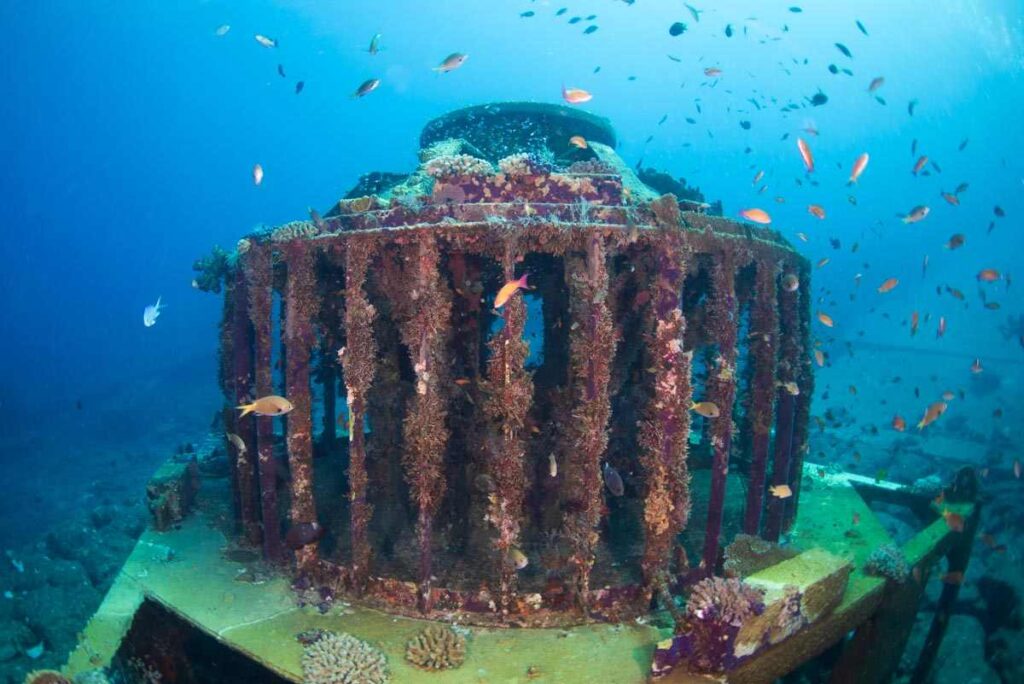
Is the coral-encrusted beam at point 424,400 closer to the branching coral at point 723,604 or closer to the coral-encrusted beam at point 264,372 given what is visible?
the coral-encrusted beam at point 264,372

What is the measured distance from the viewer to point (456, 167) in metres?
6.68

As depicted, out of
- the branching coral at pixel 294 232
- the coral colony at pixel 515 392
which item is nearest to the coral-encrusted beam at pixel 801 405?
the coral colony at pixel 515 392

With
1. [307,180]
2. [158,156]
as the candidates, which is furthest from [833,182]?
[158,156]

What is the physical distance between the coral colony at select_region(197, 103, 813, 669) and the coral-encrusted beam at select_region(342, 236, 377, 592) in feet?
0.08

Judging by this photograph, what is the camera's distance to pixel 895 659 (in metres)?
6.47

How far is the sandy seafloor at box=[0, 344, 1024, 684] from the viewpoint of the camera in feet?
31.8

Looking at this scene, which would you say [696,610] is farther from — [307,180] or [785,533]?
[307,180]

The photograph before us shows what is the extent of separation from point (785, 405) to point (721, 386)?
216cm

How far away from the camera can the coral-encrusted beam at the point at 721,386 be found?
6.24 m

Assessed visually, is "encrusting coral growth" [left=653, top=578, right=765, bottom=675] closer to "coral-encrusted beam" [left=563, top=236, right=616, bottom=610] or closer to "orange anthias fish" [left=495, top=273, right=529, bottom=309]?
"coral-encrusted beam" [left=563, top=236, right=616, bottom=610]

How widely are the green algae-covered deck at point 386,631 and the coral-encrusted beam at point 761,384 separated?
129cm

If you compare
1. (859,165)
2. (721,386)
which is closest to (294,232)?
(721,386)

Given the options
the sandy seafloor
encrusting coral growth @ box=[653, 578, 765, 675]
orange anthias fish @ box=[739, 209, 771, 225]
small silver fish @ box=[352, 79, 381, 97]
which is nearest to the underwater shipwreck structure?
encrusting coral growth @ box=[653, 578, 765, 675]

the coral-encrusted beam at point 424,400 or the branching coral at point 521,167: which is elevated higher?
the branching coral at point 521,167
